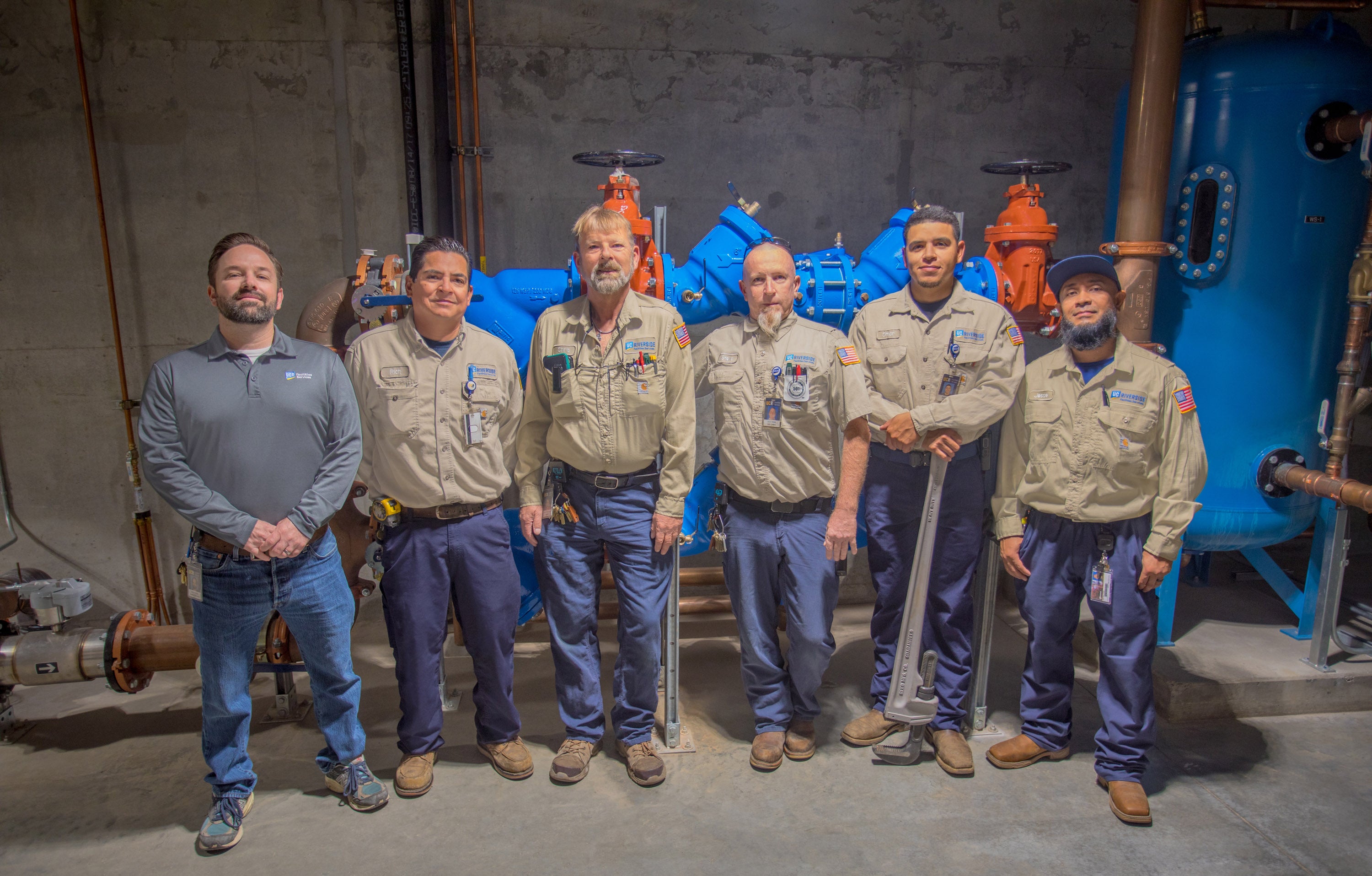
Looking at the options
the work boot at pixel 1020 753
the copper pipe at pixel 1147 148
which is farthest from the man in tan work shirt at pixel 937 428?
the copper pipe at pixel 1147 148

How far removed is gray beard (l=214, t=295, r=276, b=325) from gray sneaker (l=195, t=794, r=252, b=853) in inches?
66.7

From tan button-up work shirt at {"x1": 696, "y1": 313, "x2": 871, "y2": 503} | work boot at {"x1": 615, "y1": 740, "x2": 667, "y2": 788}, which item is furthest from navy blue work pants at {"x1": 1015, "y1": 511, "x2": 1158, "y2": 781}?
work boot at {"x1": 615, "y1": 740, "x2": 667, "y2": 788}

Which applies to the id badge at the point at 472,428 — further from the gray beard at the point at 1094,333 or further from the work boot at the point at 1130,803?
the work boot at the point at 1130,803

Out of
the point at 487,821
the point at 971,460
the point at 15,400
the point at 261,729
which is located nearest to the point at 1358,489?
the point at 971,460

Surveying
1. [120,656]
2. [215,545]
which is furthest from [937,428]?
[120,656]

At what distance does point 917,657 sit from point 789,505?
801 millimetres

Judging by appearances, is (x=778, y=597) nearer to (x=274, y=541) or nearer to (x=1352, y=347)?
(x=274, y=541)

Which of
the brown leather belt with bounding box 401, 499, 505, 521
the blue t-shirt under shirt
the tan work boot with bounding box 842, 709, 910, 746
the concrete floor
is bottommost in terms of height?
the concrete floor

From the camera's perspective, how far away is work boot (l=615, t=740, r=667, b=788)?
3.13 metres

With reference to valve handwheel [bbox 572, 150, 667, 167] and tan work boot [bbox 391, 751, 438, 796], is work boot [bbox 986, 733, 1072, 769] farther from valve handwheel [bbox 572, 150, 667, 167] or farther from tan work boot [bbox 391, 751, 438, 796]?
valve handwheel [bbox 572, 150, 667, 167]

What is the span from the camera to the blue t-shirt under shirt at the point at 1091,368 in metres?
3.01

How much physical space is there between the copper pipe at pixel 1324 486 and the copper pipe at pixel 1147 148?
96 centimetres

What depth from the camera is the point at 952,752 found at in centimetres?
325

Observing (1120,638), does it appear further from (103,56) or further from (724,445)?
(103,56)
